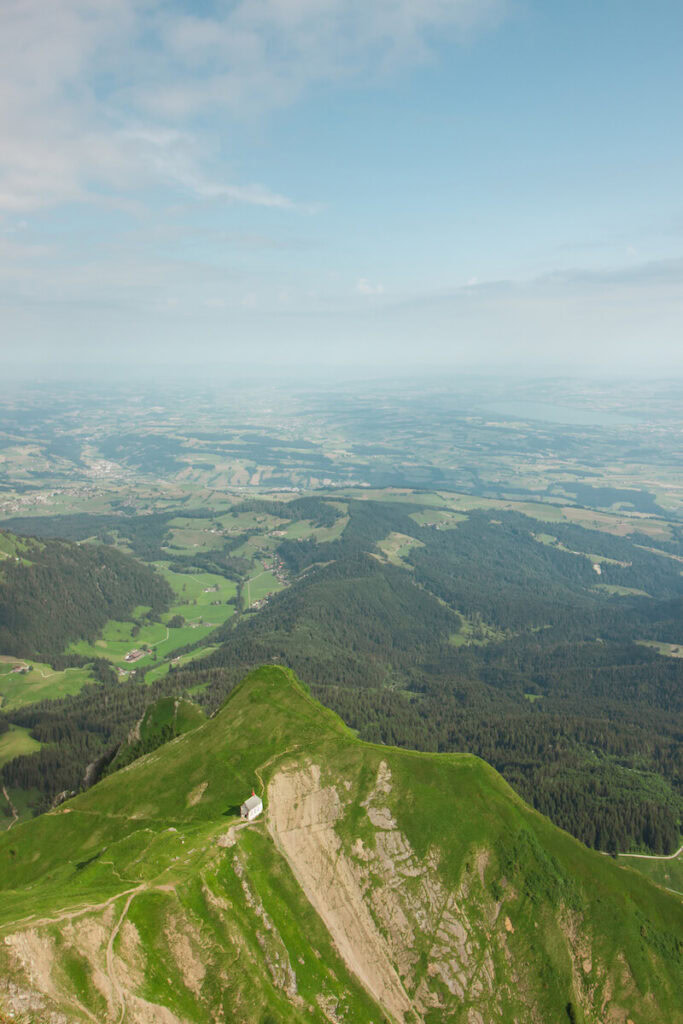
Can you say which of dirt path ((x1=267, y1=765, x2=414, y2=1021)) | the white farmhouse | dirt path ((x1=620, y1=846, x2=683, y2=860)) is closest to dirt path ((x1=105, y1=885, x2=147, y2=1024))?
the white farmhouse

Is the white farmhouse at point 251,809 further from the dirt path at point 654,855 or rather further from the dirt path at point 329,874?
the dirt path at point 654,855

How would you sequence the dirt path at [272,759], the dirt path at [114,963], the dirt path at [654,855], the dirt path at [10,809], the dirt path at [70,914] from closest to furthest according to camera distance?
the dirt path at [114,963] < the dirt path at [70,914] < the dirt path at [272,759] < the dirt path at [654,855] < the dirt path at [10,809]

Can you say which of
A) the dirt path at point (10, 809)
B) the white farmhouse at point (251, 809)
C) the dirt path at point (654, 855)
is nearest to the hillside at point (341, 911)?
the white farmhouse at point (251, 809)

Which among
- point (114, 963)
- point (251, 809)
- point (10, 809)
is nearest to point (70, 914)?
point (114, 963)

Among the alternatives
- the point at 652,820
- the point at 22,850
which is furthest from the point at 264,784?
the point at 652,820

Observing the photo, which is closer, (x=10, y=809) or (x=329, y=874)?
(x=329, y=874)

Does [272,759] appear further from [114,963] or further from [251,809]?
[114,963]

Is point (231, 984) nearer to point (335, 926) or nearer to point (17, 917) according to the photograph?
point (335, 926)
